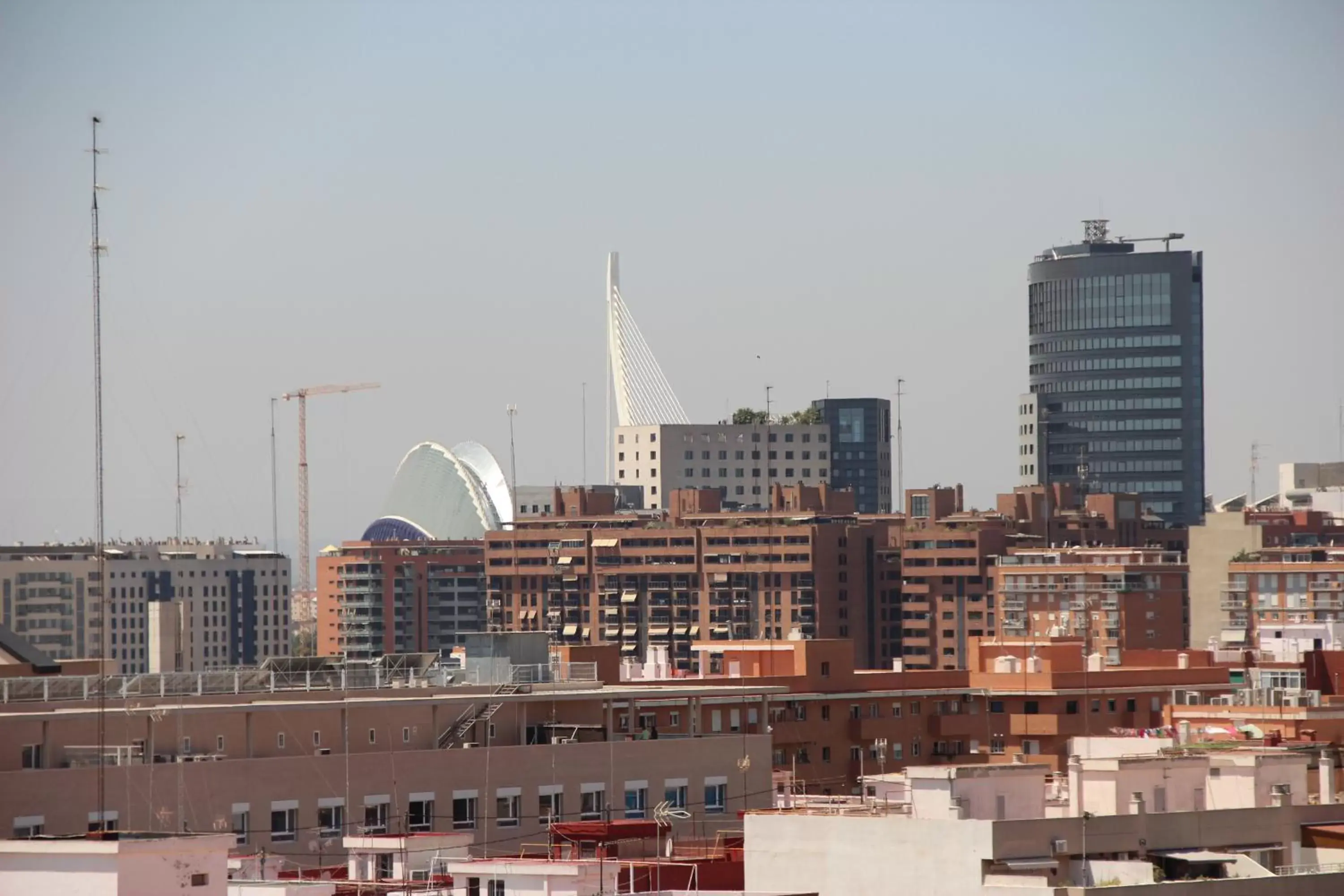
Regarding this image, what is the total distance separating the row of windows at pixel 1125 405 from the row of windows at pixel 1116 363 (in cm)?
199

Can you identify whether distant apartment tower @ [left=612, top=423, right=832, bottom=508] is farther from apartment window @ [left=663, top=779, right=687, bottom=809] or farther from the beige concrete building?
apartment window @ [left=663, top=779, right=687, bottom=809]

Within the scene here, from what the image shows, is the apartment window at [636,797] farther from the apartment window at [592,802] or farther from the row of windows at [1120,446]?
the row of windows at [1120,446]

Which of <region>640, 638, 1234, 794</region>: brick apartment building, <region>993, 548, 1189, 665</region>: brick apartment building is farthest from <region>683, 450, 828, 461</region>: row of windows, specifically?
<region>640, 638, 1234, 794</region>: brick apartment building

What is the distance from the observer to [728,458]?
177500mm

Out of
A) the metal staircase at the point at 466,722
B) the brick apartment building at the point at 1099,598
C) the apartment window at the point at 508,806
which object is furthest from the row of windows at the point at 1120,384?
the apartment window at the point at 508,806

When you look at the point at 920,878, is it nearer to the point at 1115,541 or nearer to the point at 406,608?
the point at 1115,541

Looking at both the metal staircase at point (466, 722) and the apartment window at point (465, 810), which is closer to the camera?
the apartment window at point (465, 810)

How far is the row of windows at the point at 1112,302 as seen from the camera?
576 feet

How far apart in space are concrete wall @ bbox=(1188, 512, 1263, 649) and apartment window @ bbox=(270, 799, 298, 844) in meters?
85.8

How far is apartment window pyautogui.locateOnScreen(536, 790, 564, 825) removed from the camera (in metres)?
36.4

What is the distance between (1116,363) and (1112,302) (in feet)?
13.1

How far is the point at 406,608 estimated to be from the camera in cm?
16225

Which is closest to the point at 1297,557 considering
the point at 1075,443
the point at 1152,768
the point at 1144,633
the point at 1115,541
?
the point at 1144,633

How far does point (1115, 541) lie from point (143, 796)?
11677 centimetres
